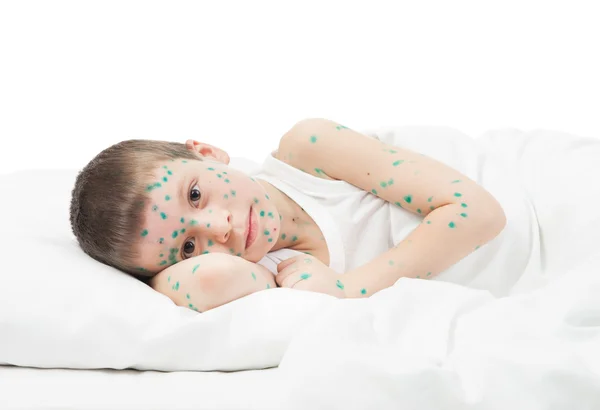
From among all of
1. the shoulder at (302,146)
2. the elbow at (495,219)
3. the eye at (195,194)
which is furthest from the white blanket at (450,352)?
the shoulder at (302,146)

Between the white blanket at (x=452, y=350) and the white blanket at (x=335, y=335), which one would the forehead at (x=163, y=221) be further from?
the white blanket at (x=452, y=350)

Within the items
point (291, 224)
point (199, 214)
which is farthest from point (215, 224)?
point (291, 224)

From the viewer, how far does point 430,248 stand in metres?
1.80

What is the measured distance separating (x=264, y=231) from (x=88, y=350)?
0.50 meters

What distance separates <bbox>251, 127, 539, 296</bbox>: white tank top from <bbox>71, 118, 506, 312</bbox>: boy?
0.07 ft

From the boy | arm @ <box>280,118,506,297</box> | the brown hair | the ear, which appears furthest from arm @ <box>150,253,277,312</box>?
the ear

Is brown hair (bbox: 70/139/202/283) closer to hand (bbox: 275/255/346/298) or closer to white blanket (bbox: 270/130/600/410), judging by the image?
hand (bbox: 275/255/346/298)

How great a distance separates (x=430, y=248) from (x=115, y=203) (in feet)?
2.30

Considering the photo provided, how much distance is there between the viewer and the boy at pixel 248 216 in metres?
1.65

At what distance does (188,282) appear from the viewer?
1.59m

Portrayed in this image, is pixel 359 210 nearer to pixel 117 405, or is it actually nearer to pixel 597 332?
pixel 597 332

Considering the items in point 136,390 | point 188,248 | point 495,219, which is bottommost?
point 136,390

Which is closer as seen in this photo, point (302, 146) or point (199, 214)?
point (199, 214)

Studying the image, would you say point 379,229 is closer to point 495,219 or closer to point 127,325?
point 495,219
